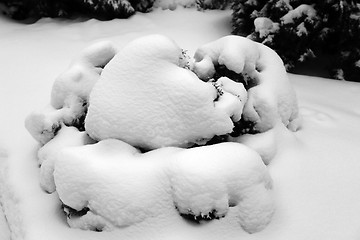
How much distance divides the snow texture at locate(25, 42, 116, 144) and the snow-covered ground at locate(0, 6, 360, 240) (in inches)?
19.7

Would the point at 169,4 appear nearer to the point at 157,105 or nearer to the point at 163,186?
the point at 157,105

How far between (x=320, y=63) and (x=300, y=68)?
428 millimetres

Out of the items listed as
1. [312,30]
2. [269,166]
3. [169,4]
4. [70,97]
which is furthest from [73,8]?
[269,166]

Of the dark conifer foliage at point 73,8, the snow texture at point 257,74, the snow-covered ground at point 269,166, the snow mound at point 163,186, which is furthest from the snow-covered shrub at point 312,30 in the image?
the snow mound at point 163,186

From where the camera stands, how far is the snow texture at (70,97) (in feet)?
14.6

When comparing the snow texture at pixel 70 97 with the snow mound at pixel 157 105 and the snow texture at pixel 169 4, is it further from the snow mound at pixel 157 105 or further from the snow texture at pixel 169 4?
the snow texture at pixel 169 4

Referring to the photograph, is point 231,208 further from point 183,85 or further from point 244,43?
point 244,43

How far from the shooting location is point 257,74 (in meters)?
4.83

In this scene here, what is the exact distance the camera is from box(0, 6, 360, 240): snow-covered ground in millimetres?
3740

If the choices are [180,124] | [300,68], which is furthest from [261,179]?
[300,68]

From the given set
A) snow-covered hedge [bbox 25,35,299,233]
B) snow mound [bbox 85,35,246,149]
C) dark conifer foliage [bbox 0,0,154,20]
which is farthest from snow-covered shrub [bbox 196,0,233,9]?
snow mound [bbox 85,35,246,149]

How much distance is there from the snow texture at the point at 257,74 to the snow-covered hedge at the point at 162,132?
1cm

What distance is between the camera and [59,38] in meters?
7.48

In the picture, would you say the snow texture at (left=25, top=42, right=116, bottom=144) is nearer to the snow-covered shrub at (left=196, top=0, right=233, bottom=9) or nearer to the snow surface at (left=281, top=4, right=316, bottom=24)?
the snow surface at (left=281, top=4, right=316, bottom=24)
